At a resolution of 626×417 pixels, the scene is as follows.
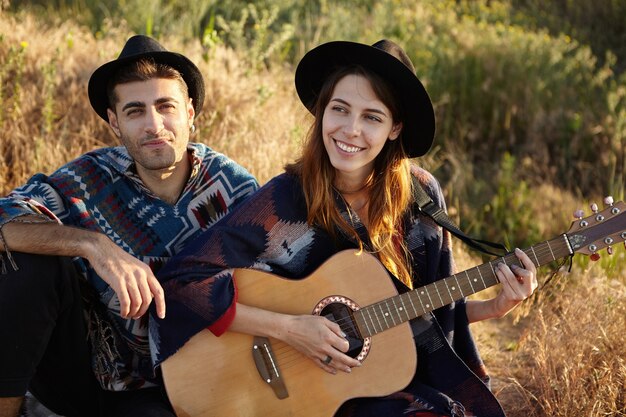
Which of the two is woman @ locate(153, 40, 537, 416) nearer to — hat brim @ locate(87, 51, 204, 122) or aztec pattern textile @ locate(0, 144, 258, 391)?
aztec pattern textile @ locate(0, 144, 258, 391)

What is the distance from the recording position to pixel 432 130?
3.28 metres

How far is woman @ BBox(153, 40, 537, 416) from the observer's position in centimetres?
312

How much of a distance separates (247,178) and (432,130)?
849mm

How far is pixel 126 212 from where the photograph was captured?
3.42 metres

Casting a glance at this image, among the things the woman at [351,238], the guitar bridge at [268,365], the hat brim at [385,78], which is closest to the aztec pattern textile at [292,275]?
the woman at [351,238]

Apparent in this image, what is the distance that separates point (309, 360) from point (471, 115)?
4.89 meters

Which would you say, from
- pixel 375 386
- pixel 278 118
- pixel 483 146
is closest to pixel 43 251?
pixel 375 386

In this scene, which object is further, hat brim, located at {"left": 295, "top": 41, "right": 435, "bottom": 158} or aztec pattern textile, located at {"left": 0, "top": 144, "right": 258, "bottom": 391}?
aztec pattern textile, located at {"left": 0, "top": 144, "right": 258, "bottom": 391}

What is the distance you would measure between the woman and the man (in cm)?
25

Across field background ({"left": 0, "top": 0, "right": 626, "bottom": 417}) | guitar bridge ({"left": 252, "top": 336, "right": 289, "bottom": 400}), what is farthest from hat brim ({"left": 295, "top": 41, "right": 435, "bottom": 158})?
guitar bridge ({"left": 252, "top": 336, "right": 289, "bottom": 400})

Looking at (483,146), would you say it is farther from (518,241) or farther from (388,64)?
(388,64)

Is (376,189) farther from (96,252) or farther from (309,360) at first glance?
(96,252)

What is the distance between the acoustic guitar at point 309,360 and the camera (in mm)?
3117

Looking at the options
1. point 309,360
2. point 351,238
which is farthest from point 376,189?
point 309,360
